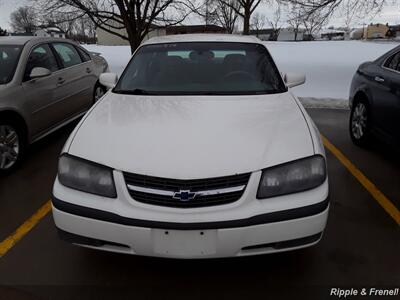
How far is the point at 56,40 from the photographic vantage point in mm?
5797

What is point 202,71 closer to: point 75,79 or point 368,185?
point 368,185

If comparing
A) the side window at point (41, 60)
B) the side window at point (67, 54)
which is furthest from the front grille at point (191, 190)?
the side window at point (67, 54)

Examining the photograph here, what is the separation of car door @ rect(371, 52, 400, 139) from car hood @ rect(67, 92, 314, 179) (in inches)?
64.3

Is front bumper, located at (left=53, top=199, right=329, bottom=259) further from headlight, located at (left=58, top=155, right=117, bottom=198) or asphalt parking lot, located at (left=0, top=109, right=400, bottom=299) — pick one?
asphalt parking lot, located at (left=0, top=109, right=400, bottom=299)

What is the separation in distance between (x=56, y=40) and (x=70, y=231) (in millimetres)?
4153

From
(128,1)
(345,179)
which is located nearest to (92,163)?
(345,179)

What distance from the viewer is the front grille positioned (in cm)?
226

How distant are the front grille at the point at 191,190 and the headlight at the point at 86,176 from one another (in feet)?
0.56

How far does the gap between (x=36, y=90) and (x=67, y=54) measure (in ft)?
4.60

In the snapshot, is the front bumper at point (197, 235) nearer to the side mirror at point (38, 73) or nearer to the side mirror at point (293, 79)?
the side mirror at point (293, 79)

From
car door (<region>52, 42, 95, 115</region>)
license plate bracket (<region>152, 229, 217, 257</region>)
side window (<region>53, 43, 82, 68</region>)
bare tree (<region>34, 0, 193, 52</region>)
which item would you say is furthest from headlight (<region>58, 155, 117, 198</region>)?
bare tree (<region>34, 0, 193, 52</region>)

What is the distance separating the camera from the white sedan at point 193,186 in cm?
226

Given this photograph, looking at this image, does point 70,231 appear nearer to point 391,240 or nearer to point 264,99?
point 264,99

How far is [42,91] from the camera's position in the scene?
16.3 ft
